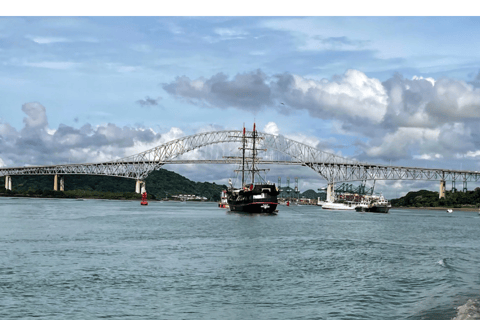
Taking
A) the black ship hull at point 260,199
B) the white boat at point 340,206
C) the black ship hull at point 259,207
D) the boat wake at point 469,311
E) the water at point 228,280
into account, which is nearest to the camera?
the boat wake at point 469,311

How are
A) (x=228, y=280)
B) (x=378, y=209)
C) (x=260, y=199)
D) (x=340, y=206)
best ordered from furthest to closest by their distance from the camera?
(x=340, y=206), (x=378, y=209), (x=260, y=199), (x=228, y=280)

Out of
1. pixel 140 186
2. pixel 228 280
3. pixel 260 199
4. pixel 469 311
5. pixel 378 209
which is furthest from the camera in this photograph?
pixel 140 186

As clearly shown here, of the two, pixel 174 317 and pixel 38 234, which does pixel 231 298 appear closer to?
pixel 174 317

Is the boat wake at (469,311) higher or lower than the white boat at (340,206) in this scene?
higher

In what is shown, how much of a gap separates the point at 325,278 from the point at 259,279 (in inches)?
107

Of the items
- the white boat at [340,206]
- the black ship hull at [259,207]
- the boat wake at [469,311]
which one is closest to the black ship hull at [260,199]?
the black ship hull at [259,207]

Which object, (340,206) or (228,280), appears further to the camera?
(340,206)

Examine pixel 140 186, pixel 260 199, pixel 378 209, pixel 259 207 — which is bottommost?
pixel 378 209

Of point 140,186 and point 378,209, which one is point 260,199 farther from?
point 140,186

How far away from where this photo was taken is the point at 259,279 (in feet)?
64.6

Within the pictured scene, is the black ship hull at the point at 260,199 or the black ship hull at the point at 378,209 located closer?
the black ship hull at the point at 260,199

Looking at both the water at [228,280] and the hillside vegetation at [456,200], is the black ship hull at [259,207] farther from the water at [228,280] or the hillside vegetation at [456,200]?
the hillside vegetation at [456,200]

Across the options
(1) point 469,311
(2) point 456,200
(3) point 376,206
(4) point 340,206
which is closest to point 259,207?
(3) point 376,206

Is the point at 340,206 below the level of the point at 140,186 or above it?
below
